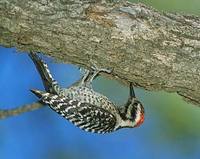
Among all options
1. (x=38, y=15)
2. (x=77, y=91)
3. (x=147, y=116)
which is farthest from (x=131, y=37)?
(x=147, y=116)

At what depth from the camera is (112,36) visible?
100 inches

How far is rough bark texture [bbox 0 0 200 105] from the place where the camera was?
252 centimetres

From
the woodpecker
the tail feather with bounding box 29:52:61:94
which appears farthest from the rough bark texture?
the tail feather with bounding box 29:52:61:94

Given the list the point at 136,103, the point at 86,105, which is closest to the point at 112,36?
the point at 86,105

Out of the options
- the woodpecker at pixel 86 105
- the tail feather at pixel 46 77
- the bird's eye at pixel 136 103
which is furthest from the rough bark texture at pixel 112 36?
the bird's eye at pixel 136 103

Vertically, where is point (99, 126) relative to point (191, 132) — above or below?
below

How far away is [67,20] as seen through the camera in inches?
99.3

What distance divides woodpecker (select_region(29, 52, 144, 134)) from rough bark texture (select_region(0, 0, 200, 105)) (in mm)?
292

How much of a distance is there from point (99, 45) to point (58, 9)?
0.87ft

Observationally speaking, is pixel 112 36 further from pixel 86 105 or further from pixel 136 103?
pixel 136 103

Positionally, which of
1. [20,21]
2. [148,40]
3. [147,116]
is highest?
[147,116]

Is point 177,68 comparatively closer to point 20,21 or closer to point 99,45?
point 99,45

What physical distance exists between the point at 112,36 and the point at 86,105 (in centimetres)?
75

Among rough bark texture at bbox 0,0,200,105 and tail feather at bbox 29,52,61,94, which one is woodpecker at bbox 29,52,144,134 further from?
rough bark texture at bbox 0,0,200,105
